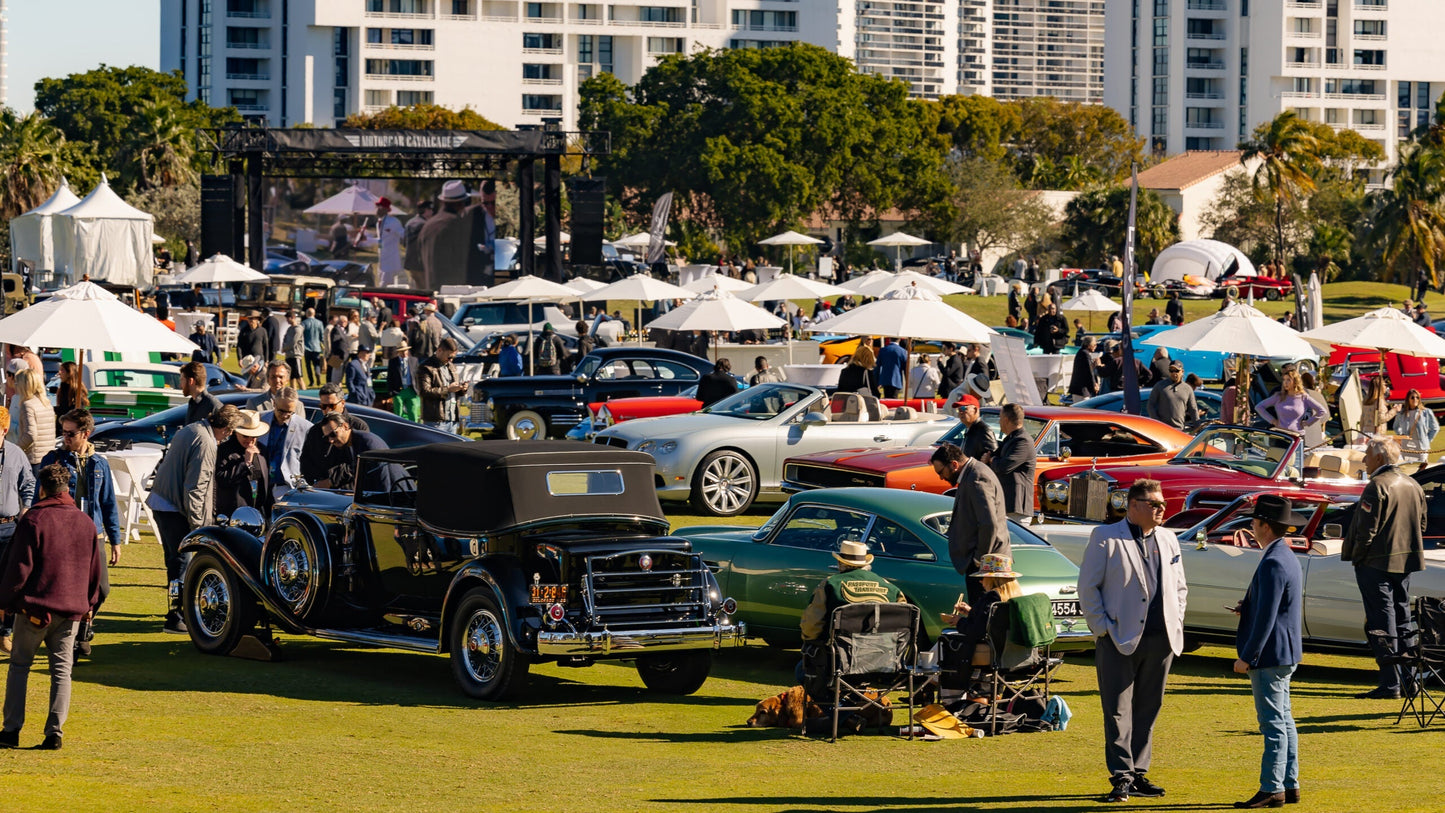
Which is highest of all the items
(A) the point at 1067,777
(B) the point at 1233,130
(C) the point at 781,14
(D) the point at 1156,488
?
(C) the point at 781,14

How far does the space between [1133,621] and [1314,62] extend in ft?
459

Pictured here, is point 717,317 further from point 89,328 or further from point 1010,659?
point 1010,659

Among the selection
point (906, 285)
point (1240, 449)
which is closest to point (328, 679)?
point (1240, 449)

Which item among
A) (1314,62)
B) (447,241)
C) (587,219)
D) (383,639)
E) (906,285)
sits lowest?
(383,639)

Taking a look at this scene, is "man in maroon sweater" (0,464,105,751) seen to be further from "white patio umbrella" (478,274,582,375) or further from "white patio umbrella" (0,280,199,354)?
"white patio umbrella" (478,274,582,375)

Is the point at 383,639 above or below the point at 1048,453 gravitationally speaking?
below

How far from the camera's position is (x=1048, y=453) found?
18.5 m

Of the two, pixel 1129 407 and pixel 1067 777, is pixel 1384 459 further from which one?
pixel 1129 407

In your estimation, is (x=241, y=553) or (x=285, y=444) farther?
(x=285, y=444)

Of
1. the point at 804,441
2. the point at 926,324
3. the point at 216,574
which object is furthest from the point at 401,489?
the point at 926,324

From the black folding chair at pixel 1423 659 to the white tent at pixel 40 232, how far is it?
37789mm

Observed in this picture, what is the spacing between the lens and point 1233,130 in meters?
144

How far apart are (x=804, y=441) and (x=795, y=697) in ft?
34.1

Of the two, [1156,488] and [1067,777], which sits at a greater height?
[1156,488]
